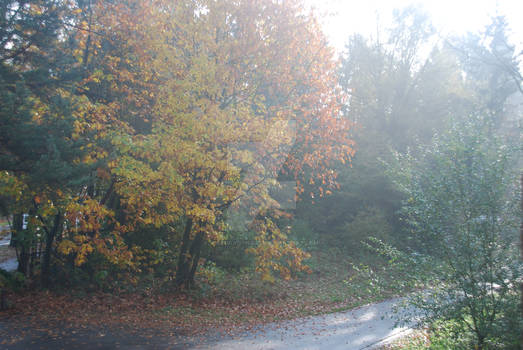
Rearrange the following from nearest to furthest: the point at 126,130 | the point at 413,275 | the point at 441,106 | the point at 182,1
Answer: the point at 413,275
the point at 182,1
the point at 126,130
the point at 441,106

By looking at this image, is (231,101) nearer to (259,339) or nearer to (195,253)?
(195,253)

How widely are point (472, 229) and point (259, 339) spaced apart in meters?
4.90

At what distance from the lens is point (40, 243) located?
11.5m

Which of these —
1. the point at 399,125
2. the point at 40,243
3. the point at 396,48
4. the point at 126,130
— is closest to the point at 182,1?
the point at 126,130

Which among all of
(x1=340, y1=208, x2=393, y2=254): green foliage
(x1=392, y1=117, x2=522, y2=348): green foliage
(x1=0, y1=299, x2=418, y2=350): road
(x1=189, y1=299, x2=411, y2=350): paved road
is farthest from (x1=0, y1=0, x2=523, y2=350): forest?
(x1=340, y1=208, x2=393, y2=254): green foliage

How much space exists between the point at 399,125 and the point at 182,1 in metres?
16.4

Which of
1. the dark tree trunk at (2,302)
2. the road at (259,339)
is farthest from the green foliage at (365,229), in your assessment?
the dark tree trunk at (2,302)

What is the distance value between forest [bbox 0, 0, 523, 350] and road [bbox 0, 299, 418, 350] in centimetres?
22

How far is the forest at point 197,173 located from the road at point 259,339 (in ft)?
0.72

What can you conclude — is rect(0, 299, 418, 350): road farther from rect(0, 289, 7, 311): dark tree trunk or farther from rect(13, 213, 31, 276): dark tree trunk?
rect(13, 213, 31, 276): dark tree trunk

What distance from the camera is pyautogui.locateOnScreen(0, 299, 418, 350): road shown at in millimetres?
7234

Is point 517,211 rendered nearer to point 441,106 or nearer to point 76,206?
point 76,206

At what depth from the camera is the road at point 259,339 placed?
723 cm

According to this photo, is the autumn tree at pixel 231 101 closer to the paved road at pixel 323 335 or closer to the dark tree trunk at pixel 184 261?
the dark tree trunk at pixel 184 261
